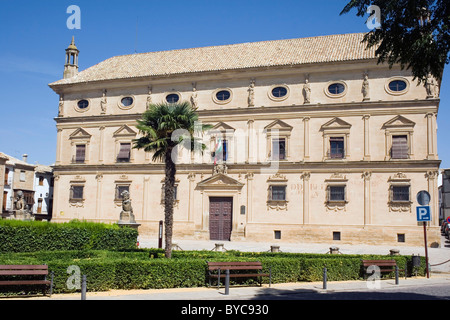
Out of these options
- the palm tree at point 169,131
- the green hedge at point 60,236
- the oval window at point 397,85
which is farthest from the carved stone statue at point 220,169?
the palm tree at point 169,131

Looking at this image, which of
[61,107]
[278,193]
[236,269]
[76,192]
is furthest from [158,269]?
[61,107]

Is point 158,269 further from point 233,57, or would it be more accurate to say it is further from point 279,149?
point 233,57

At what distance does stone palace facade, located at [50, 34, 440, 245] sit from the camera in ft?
113

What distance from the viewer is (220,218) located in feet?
124

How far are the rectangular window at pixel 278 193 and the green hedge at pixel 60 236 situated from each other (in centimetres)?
1398

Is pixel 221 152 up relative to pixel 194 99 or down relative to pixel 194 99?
down

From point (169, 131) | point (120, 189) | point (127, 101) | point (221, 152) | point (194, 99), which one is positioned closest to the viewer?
point (169, 131)

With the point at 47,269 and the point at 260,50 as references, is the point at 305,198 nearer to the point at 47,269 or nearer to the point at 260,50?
the point at 260,50

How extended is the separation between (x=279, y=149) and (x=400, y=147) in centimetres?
894

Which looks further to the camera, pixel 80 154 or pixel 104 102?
pixel 80 154

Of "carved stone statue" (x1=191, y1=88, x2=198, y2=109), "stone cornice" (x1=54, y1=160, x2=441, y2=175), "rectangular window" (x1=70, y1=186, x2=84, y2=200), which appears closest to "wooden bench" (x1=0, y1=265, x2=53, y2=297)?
"stone cornice" (x1=54, y1=160, x2=441, y2=175)

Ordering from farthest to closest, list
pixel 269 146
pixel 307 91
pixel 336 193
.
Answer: pixel 269 146 → pixel 307 91 → pixel 336 193

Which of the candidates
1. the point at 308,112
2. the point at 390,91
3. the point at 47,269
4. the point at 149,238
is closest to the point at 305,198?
the point at 308,112
